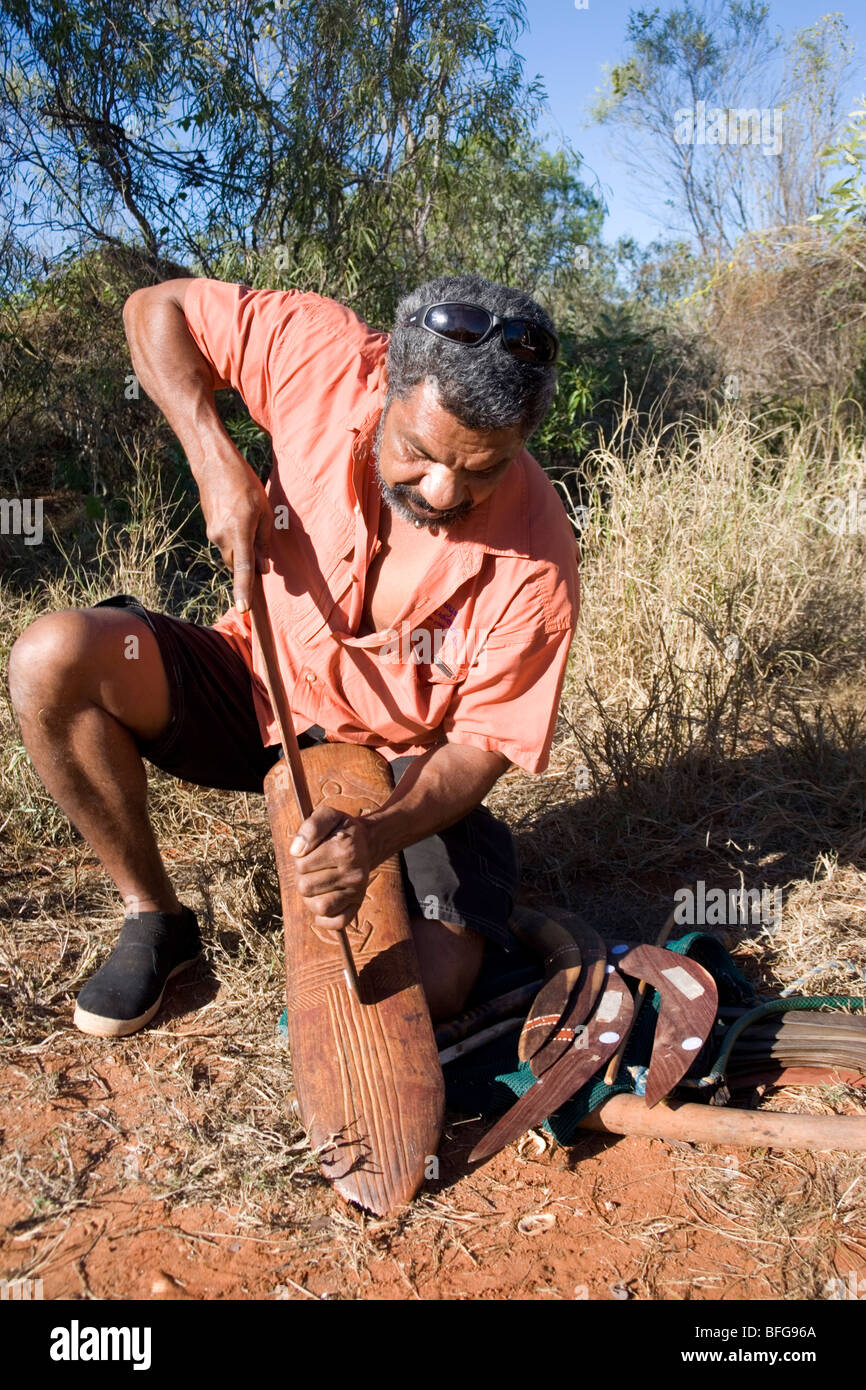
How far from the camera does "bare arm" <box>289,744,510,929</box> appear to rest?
1837 mm

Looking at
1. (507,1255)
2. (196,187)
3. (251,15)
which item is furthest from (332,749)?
(251,15)

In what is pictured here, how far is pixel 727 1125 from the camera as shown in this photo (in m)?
1.96

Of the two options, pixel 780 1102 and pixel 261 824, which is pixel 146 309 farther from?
pixel 780 1102

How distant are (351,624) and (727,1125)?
4.09 ft

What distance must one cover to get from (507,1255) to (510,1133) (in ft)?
0.75

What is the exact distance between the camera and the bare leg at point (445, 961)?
7.13 feet

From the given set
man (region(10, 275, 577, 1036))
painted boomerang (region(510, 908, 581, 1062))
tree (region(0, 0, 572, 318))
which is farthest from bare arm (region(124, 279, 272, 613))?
tree (region(0, 0, 572, 318))

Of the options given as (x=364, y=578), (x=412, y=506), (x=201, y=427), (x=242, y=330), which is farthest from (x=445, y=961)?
(x=242, y=330)

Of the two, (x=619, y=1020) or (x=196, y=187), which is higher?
(x=196, y=187)

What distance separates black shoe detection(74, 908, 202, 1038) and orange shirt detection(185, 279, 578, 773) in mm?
493

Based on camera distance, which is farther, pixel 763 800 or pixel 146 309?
pixel 763 800

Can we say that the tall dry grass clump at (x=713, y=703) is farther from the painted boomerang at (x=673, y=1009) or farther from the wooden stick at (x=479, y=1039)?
the wooden stick at (x=479, y=1039)

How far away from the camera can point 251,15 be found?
568 centimetres
